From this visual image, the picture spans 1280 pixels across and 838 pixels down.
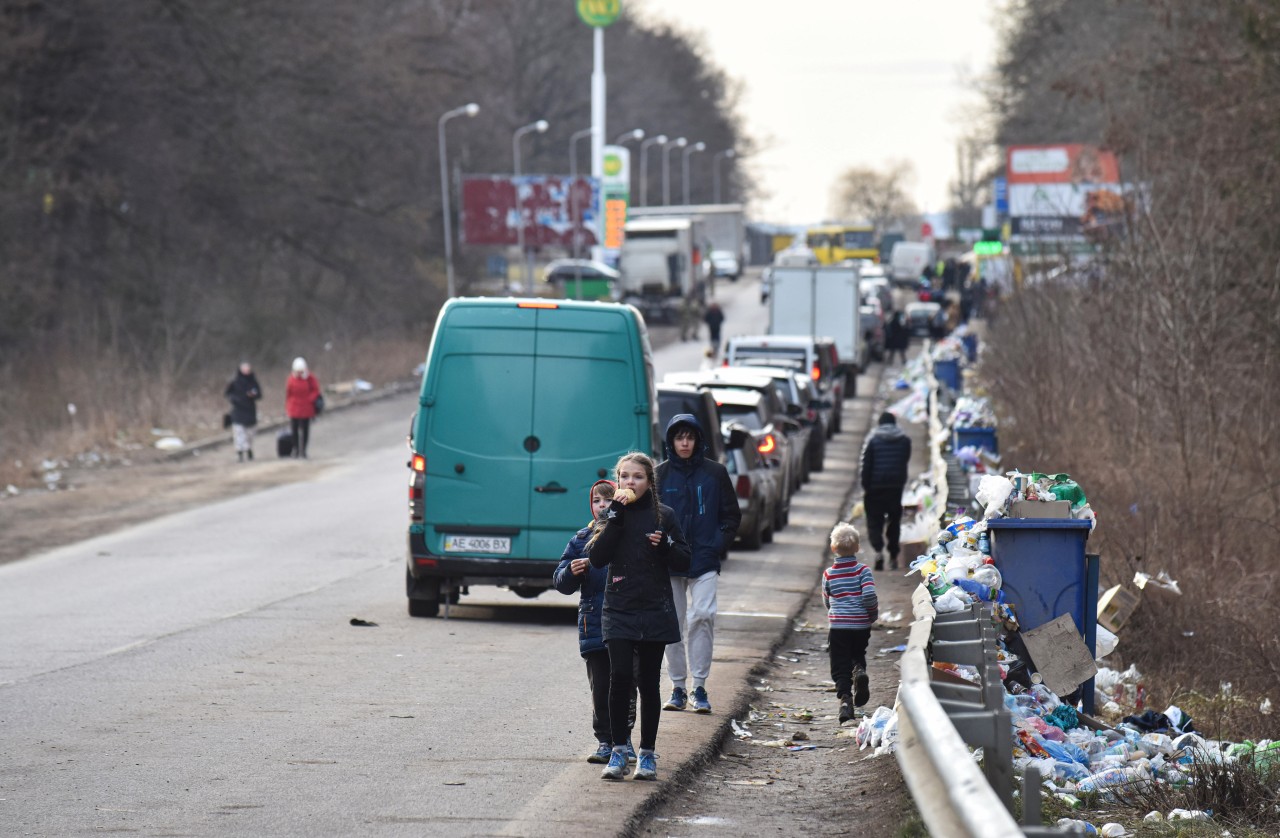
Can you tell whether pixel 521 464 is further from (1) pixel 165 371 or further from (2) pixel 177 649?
(1) pixel 165 371

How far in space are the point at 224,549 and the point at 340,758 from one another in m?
Answer: 11.9

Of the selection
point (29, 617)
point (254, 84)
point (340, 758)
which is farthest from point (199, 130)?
point (340, 758)

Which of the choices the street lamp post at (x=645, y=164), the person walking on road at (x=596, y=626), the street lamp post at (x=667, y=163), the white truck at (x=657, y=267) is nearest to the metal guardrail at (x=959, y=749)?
the person walking on road at (x=596, y=626)

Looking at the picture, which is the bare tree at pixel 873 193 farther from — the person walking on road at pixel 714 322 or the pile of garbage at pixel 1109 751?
the pile of garbage at pixel 1109 751

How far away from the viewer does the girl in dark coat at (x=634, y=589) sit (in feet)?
28.1

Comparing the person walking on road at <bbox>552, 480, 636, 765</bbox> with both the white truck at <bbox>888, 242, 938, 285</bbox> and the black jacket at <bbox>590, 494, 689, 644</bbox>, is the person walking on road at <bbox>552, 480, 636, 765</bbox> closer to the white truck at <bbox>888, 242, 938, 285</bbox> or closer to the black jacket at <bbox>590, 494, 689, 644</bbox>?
the black jacket at <bbox>590, 494, 689, 644</bbox>

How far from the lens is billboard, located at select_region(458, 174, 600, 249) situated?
69.5 metres

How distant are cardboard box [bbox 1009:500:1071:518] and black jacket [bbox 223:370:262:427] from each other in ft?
71.6

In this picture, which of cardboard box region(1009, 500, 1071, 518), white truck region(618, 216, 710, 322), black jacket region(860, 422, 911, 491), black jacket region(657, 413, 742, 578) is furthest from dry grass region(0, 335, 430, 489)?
white truck region(618, 216, 710, 322)

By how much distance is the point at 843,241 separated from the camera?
109 m

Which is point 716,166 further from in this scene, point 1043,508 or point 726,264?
point 1043,508

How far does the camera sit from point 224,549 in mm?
20406

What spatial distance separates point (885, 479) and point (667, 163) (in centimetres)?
10694

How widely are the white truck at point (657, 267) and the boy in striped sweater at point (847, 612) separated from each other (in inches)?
2427
